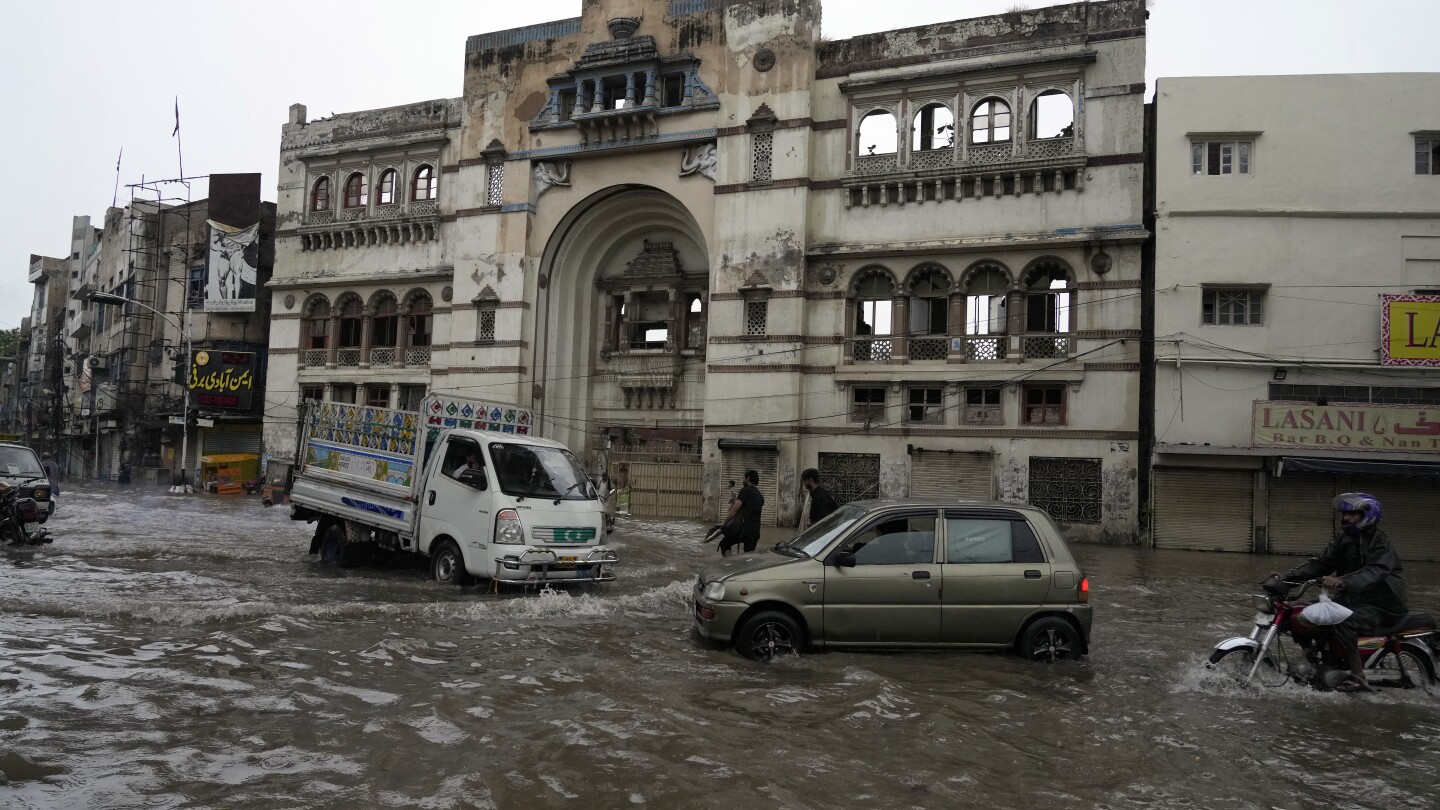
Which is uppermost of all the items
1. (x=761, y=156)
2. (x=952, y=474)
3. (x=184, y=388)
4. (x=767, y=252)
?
(x=761, y=156)

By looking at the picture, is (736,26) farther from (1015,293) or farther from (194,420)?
(194,420)

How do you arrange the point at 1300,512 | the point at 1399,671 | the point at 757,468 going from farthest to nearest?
the point at 757,468 → the point at 1300,512 → the point at 1399,671

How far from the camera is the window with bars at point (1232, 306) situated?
21500 mm

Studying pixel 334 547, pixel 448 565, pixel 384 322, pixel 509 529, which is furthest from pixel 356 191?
pixel 509 529

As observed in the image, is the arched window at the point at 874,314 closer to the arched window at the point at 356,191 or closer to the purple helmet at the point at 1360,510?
the purple helmet at the point at 1360,510

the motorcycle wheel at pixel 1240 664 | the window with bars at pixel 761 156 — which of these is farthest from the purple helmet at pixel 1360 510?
the window with bars at pixel 761 156

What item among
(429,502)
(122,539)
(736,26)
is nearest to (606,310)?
(736,26)

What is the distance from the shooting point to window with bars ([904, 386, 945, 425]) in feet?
80.2

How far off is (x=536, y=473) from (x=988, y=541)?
18.7ft

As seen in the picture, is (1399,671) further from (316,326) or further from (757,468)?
(316,326)

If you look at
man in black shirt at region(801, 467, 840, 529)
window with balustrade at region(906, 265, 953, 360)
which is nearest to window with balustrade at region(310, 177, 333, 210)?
window with balustrade at region(906, 265, 953, 360)

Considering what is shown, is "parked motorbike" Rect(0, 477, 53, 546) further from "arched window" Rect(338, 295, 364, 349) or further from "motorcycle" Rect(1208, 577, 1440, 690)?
"arched window" Rect(338, 295, 364, 349)

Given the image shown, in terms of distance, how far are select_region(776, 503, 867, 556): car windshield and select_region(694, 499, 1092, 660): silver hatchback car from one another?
3 cm

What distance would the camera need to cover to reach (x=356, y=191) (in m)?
33.4
